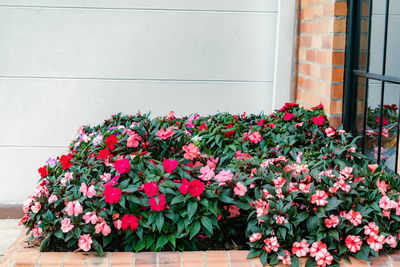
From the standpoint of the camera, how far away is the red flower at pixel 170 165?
229cm

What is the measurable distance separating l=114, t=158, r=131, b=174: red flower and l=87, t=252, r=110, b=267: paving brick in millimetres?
356

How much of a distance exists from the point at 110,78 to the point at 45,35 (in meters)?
0.58

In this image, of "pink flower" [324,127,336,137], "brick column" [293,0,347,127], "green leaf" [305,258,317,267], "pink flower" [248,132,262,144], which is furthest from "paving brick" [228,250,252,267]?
"brick column" [293,0,347,127]

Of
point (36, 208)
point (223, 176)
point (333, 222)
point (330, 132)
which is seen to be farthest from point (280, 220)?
point (330, 132)

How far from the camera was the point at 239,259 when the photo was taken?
6.83 feet

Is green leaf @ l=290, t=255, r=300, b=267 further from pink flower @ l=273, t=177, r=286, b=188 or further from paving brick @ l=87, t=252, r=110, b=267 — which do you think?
paving brick @ l=87, t=252, r=110, b=267

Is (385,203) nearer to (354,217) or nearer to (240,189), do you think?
(354,217)

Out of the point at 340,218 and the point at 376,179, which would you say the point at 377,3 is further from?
the point at 340,218

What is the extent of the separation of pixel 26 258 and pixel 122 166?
51 cm

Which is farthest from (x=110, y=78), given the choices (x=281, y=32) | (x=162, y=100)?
(x=281, y=32)

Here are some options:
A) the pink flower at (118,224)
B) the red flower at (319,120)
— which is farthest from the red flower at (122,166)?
the red flower at (319,120)

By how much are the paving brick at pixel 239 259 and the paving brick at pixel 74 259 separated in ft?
1.81

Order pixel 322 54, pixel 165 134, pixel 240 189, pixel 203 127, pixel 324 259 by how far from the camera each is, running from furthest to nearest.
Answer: pixel 322 54, pixel 203 127, pixel 165 134, pixel 240 189, pixel 324 259

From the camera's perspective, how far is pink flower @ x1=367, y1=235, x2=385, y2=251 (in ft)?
6.79
